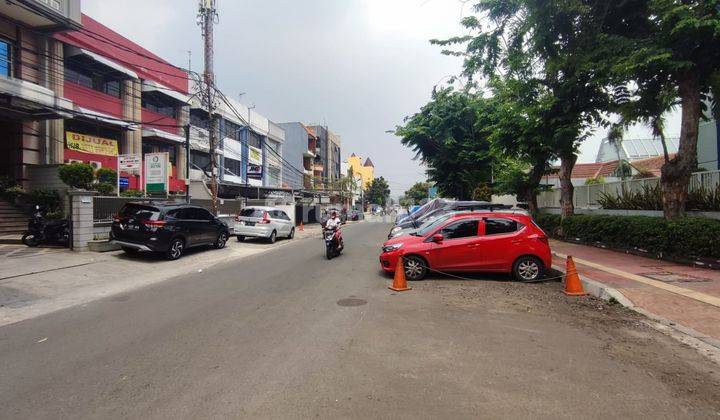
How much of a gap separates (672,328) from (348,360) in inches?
195

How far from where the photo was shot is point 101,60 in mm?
22203

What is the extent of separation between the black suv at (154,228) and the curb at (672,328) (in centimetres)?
1138

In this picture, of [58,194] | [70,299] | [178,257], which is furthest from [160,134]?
[70,299]

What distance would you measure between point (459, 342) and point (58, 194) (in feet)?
63.0

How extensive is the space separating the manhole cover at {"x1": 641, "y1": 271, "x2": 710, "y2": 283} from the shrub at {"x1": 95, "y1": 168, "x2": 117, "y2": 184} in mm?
20202

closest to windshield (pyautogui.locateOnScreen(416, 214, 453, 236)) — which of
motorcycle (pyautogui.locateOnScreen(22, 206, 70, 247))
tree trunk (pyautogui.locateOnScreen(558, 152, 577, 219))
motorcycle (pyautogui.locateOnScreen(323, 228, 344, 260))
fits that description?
motorcycle (pyautogui.locateOnScreen(323, 228, 344, 260))

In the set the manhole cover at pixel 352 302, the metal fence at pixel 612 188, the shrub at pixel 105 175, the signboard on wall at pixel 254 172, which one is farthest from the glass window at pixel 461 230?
the signboard on wall at pixel 254 172

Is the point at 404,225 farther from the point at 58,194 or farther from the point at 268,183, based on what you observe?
the point at 268,183

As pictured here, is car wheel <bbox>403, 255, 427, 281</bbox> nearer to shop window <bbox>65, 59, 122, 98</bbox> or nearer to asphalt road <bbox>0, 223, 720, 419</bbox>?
asphalt road <bbox>0, 223, 720, 419</bbox>

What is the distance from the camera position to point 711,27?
900 cm

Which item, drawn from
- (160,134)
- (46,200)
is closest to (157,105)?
(160,134)

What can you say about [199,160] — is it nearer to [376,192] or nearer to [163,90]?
[163,90]

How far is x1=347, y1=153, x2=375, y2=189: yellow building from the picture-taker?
120 metres

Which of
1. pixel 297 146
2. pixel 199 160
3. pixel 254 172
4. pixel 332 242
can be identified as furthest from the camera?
pixel 297 146
